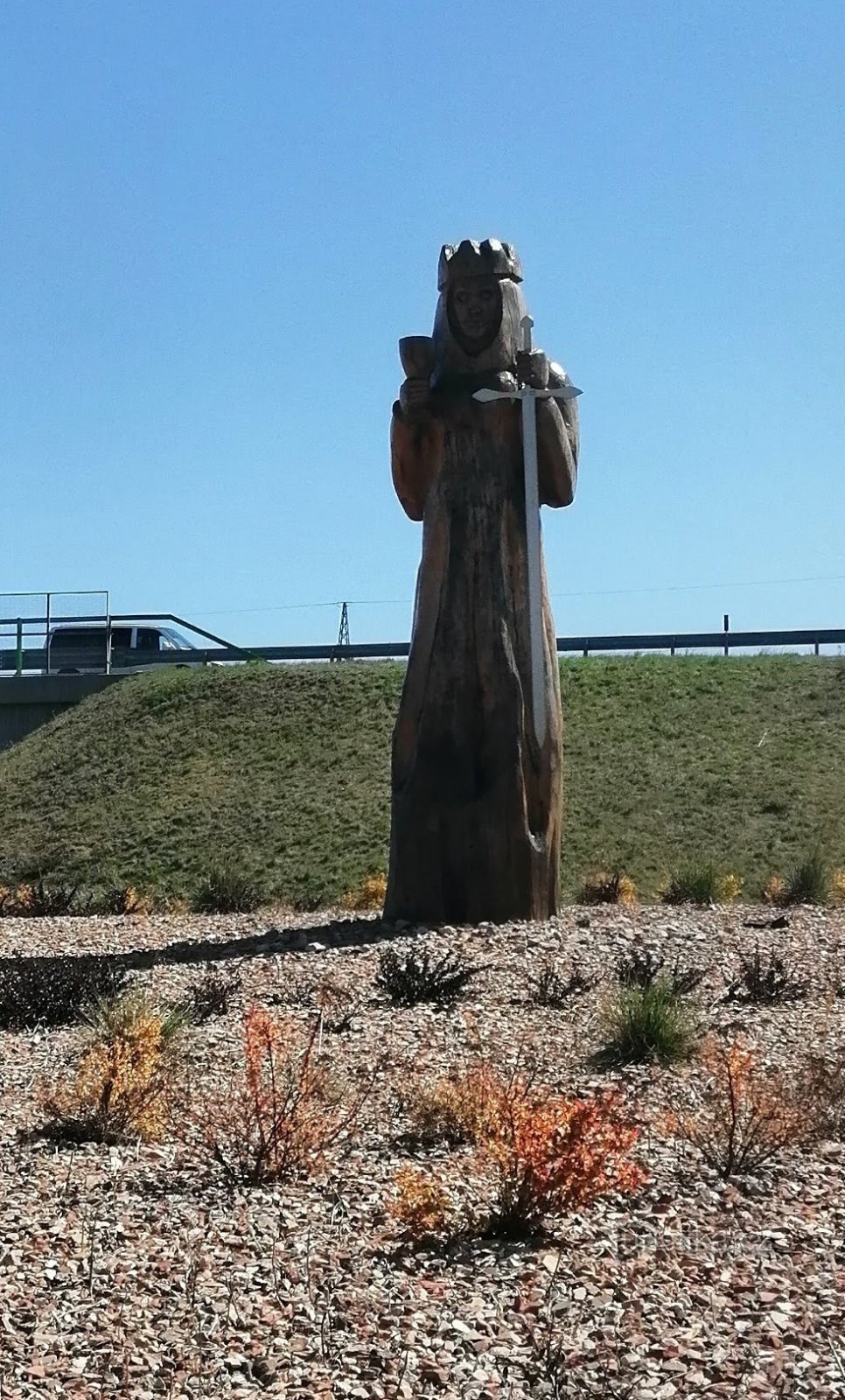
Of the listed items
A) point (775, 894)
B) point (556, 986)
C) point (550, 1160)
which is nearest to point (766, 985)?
A: point (556, 986)

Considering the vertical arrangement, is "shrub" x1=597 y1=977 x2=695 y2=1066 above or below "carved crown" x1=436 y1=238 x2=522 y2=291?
below

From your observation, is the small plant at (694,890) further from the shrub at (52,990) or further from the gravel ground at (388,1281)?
the gravel ground at (388,1281)

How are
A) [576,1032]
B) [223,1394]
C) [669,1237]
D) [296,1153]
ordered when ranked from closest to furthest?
[223,1394], [669,1237], [296,1153], [576,1032]

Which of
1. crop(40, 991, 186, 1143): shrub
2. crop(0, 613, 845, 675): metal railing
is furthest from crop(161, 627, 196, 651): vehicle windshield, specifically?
crop(40, 991, 186, 1143): shrub

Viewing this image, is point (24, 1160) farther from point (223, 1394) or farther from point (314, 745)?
point (314, 745)

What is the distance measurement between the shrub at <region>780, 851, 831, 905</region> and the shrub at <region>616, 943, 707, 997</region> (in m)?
6.56

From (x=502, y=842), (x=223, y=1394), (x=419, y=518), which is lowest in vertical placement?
(x=223, y=1394)

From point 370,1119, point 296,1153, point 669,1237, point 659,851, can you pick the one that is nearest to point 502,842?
point 370,1119

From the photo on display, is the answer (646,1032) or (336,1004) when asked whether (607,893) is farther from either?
(646,1032)

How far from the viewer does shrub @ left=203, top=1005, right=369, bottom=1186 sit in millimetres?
5887

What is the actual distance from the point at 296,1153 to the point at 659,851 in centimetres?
1793

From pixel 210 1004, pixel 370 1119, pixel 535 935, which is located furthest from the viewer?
pixel 535 935

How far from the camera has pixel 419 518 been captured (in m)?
12.7

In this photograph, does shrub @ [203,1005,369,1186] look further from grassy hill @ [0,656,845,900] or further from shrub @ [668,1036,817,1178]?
grassy hill @ [0,656,845,900]
